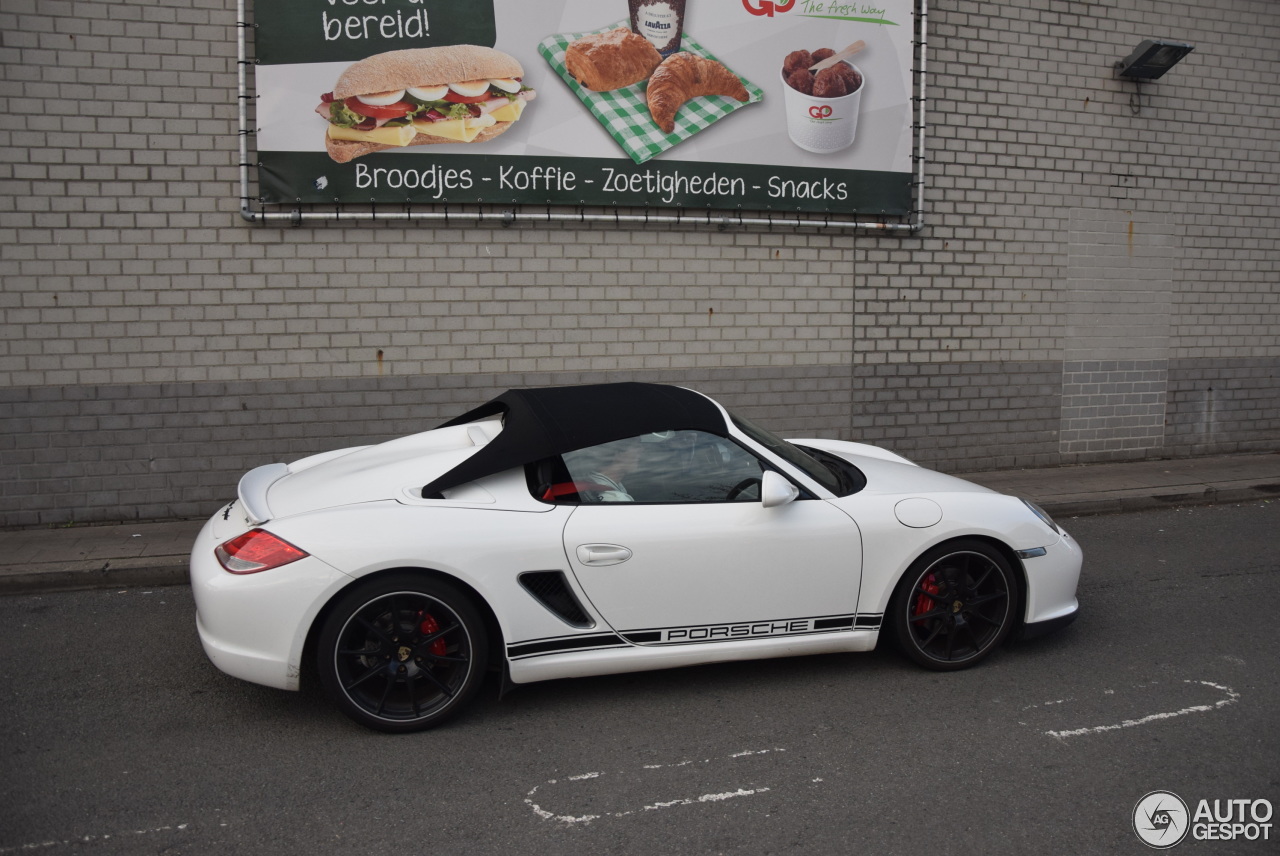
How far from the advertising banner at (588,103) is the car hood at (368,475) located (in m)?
3.63

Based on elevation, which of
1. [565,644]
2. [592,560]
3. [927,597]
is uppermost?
[592,560]

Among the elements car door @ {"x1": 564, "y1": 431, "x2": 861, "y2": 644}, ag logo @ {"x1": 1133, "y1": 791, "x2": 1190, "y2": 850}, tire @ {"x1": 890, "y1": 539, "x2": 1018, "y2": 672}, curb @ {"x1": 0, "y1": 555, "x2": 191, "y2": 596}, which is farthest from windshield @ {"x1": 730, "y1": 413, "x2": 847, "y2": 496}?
curb @ {"x1": 0, "y1": 555, "x2": 191, "y2": 596}

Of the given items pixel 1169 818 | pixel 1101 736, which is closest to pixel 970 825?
pixel 1169 818

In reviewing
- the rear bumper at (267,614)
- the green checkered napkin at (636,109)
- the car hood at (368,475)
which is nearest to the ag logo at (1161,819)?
the car hood at (368,475)

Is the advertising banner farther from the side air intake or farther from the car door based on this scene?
the side air intake

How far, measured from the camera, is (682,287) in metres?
8.66

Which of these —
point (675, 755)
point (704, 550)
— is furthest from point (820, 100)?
point (675, 755)

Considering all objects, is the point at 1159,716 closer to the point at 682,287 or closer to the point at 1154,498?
the point at 1154,498

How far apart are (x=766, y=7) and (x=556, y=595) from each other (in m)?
6.62

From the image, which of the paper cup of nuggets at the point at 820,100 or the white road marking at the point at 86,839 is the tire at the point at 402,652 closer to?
the white road marking at the point at 86,839

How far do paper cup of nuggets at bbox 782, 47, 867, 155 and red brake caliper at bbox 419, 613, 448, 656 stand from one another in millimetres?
6353

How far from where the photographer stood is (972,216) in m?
9.46

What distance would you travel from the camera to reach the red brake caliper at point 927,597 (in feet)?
14.8

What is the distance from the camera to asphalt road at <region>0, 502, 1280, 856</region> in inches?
127
